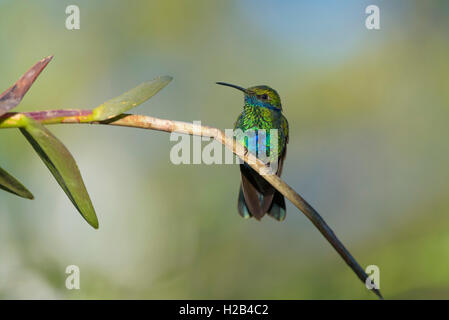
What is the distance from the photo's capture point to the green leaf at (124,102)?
2.02 feet

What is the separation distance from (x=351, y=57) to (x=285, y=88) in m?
0.39

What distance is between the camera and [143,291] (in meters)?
1.81

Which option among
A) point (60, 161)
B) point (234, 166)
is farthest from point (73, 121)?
point (234, 166)

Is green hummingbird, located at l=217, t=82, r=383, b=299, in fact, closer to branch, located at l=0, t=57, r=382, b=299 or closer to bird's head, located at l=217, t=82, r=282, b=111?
bird's head, located at l=217, t=82, r=282, b=111

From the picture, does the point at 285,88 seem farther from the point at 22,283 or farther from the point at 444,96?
the point at 22,283

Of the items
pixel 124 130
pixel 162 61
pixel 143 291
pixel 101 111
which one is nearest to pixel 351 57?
pixel 162 61

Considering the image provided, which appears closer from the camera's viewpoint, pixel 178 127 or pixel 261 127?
pixel 178 127

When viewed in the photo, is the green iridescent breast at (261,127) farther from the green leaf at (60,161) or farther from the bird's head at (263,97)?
the green leaf at (60,161)

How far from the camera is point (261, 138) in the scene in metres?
2.39

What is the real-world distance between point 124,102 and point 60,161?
117 millimetres

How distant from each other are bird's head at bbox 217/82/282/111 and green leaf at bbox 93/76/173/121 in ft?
5.85

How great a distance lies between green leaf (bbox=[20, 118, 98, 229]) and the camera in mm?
566

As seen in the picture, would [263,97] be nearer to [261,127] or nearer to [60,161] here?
[261,127]

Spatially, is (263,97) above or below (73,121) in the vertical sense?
above
